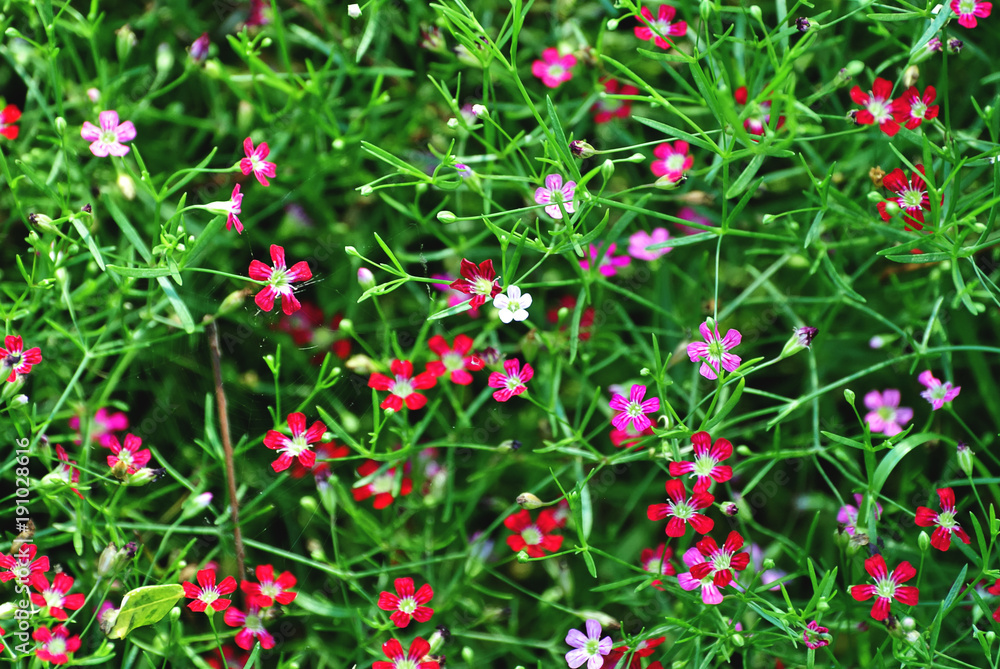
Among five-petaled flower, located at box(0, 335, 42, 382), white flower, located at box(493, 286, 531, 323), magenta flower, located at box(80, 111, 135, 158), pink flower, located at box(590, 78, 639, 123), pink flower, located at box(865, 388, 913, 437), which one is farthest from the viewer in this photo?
pink flower, located at box(590, 78, 639, 123)

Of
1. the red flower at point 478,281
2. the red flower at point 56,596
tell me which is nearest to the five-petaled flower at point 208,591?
the red flower at point 56,596

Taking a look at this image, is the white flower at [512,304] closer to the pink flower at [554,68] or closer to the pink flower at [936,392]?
the pink flower at [554,68]

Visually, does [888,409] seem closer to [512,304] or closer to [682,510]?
[682,510]

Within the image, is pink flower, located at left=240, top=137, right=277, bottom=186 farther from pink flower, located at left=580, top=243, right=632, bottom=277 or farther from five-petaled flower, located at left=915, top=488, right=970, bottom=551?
five-petaled flower, located at left=915, top=488, right=970, bottom=551

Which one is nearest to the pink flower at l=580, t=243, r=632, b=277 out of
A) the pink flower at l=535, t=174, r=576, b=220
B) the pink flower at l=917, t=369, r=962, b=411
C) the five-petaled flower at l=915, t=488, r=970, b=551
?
the pink flower at l=535, t=174, r=576, b=220

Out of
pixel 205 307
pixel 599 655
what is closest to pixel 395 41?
pixel 205 307
